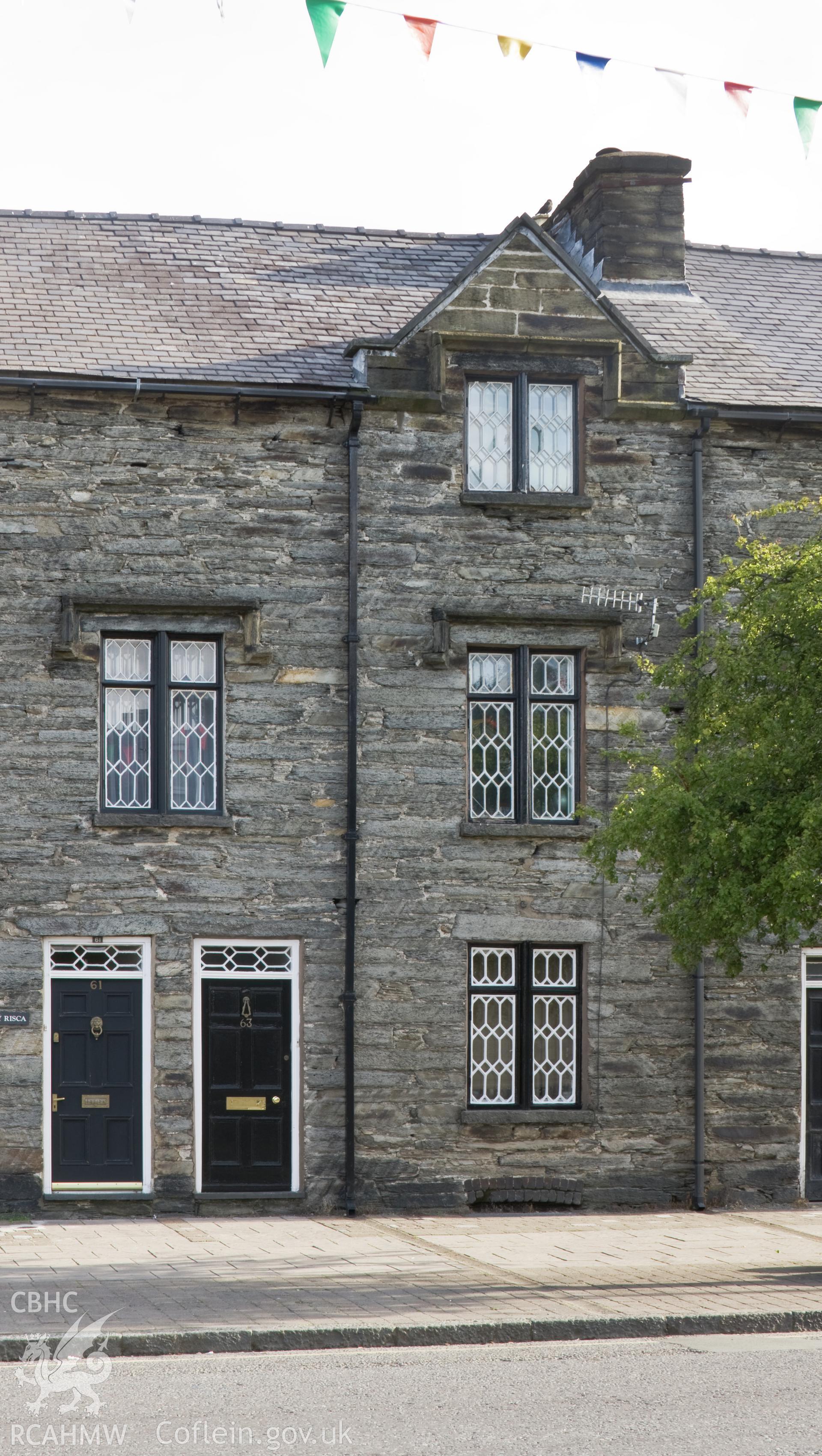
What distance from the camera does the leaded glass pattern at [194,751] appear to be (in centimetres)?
1683

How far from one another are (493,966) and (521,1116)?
148cm

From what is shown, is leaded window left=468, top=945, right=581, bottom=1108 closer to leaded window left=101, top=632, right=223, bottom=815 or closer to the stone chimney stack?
leaded window left=101, top=632, right=223, bottom=815

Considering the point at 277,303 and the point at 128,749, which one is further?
the point at 277,303

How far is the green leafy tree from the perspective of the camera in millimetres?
12438

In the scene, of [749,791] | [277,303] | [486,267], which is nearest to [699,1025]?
[749,791]

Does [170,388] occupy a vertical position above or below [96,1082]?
above

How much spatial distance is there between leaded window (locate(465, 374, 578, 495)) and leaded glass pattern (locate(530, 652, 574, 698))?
5.42ft

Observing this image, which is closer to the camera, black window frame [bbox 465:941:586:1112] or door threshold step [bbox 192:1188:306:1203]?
door threshold step [bbox 192:1188:306:1203]

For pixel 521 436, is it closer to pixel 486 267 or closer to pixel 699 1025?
pixel 486 267

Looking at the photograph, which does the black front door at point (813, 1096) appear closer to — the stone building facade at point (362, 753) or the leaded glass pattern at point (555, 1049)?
the stone building facade at point (362, 753)

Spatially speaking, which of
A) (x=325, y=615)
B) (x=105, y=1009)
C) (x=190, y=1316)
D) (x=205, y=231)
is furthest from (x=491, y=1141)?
(x=205, y=231)

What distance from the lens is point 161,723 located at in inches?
659

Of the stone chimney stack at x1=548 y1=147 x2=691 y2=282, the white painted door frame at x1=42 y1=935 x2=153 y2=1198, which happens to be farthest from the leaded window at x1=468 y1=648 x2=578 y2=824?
the stone chimney stack at x1=548 y1=147 x2=691 y2=282

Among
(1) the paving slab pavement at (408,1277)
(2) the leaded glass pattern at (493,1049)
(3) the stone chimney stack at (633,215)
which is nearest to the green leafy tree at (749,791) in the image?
(1) the paving slab pavement at (408,1277)
